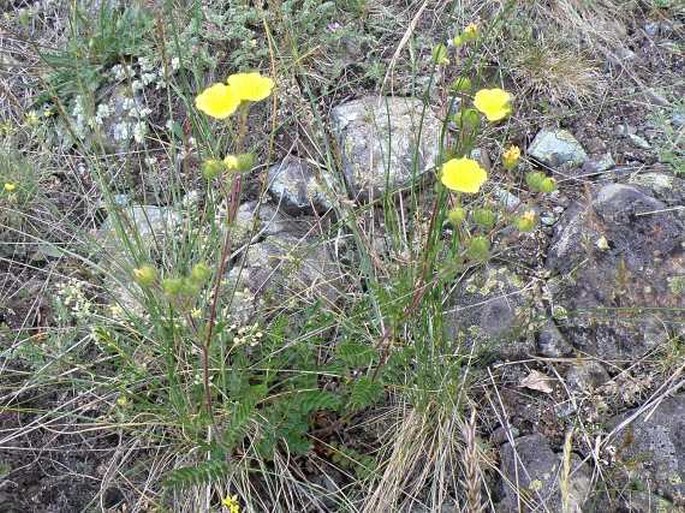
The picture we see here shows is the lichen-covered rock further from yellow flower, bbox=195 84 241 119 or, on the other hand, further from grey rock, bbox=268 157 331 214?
yellow flower, bbox=195 84 241 119

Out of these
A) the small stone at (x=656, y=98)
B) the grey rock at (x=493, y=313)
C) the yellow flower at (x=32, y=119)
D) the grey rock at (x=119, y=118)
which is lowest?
the grey rock at (x=493, y=313)

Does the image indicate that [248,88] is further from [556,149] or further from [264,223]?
[556,149]

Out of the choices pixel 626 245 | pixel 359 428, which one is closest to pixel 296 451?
pixel 359 428

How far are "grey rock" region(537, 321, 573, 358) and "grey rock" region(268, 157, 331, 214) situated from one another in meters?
0.70

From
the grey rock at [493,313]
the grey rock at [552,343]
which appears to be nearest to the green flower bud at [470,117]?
the grey rock at [493,313]

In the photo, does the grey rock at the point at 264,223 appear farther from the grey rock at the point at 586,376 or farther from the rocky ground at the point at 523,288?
the grey rock at the point at 586,376

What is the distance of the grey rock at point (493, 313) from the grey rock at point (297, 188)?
1.61ft

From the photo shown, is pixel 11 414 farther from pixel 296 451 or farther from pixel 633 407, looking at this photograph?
pixel 633 407

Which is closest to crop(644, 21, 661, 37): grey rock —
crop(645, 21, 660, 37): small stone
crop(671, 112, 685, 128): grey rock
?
crop(645, 21, 660, 37): small stone

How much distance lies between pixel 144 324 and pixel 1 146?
85cm

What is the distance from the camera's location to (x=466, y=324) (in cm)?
183

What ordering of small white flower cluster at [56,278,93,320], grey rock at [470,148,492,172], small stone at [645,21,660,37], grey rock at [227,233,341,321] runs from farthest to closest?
small stone at [645,21,660,37], grey rock at [470,148,492,172], grey rock at [227,233,341,321], small white flower cluster at [56,278,93,320]

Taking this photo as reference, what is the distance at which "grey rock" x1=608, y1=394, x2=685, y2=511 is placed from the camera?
1533 mm

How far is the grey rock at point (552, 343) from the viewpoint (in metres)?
1.77
